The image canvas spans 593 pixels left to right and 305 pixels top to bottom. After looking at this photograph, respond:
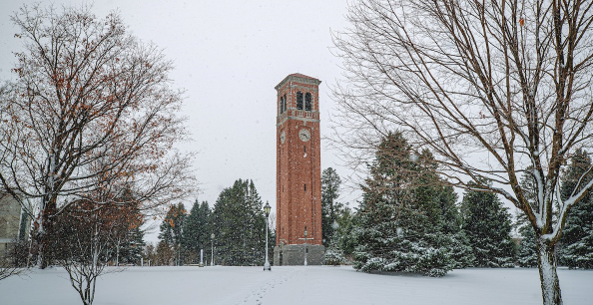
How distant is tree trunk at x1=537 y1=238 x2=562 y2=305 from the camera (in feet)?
17.1

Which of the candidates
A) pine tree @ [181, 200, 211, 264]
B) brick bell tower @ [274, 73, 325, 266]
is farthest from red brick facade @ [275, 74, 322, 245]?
pine tree @ [181, 200, 211, 264]

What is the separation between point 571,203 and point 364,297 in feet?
18.1

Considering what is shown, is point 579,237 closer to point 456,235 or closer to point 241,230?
point 456,235

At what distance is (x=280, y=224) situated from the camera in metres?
43.7

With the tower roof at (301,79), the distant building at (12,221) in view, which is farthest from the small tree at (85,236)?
the tower roof at (301,79)

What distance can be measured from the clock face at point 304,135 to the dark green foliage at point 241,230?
17.9 meters

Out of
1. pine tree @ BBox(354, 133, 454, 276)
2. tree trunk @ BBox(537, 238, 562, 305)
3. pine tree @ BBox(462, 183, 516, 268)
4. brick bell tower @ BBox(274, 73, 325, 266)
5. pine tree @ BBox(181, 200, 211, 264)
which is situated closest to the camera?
tree trunk @ BBox(537, 238, 562, 305)

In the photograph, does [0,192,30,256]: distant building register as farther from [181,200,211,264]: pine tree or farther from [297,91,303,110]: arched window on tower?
[181,200,211,264]: pine tree

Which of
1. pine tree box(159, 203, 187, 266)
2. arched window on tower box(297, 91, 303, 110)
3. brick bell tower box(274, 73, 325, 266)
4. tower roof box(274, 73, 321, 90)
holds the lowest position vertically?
pine tree box(159, 203, 187, 266)

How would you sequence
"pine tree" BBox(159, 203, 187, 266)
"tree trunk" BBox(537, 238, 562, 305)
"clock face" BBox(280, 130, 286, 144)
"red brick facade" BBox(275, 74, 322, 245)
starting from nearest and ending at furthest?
"tree trunk" BBox(537, 238, 562, 305), "red brick facade" BBox(275, 74, 322, 245), "clock face" BBox(280, 130, 286, 144), "pine tree" BBox(159, 203, 187, 266)

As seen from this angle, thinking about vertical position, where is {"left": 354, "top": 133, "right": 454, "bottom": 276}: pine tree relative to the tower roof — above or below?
below

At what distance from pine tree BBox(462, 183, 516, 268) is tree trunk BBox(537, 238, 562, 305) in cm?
2669

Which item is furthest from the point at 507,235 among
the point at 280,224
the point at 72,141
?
the point at 72,141

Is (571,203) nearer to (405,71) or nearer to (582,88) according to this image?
(582,88)
